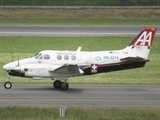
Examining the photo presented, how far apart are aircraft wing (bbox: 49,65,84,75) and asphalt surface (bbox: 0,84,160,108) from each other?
1113 mm

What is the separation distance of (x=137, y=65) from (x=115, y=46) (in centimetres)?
1889

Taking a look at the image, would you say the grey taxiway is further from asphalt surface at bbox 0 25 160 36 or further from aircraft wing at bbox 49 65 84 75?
asphalt surface at bbox 0 25 160 36

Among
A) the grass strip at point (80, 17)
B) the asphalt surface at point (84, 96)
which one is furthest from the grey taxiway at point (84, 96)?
the grass strip at point (80, 17)

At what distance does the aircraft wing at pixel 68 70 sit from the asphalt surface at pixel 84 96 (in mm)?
1113

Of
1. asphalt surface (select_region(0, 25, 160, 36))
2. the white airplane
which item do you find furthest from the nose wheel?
asphalt surface (select_region(0, 25, 160, 36))

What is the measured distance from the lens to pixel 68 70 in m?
31.1

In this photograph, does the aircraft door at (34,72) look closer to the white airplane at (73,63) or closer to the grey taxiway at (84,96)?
the white airplane at (73,63)

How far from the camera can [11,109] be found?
74.4ft

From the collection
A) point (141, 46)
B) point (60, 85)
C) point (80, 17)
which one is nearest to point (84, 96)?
point (60, 85)

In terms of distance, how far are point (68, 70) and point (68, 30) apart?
2761 centimetres

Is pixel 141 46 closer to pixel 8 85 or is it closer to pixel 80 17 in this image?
pixel 8 85

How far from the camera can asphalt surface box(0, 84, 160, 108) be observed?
26.0m

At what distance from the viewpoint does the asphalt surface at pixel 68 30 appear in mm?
55969

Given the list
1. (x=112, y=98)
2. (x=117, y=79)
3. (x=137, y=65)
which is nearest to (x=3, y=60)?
(x=117, y=79)
